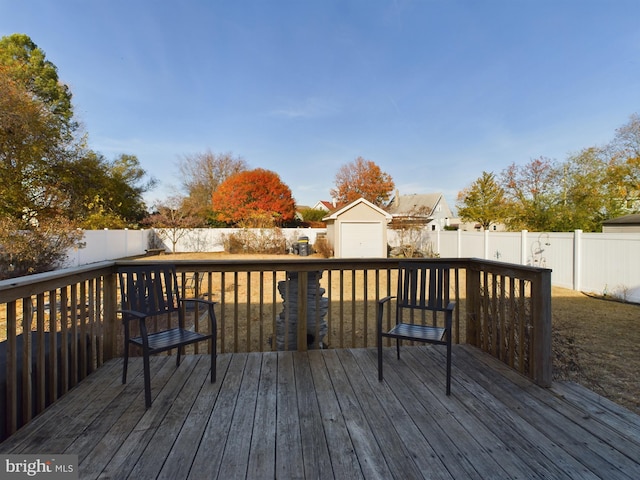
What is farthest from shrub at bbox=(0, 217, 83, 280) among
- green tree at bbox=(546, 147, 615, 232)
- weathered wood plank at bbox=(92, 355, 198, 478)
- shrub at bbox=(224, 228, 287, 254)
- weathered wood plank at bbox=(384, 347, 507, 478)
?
green tree at bbox=(546, 147, 615, 232)

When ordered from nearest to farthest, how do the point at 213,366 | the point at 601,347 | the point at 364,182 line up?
the point at 213,366, the point at 601,347, the point at 364,182

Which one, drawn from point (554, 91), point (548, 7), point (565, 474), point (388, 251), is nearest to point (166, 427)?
point (565, 474)

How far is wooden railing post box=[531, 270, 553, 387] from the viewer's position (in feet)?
7.35

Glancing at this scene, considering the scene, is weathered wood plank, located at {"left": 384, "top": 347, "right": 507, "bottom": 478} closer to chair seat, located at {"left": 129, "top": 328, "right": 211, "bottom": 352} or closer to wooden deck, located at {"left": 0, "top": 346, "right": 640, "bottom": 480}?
wooden deck, located at {"left": 0, "top": 346, "right": 640, "bottom": 480}

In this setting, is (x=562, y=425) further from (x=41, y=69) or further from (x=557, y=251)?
(x=41, y=69)

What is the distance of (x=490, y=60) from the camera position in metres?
8.08

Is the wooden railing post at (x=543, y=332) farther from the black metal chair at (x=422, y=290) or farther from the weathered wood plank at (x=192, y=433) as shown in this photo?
the weathered wood plank at (x=192, y=433)

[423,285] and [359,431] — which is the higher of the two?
[423,285]

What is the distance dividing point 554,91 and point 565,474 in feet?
33.6

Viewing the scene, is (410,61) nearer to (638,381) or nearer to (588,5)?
(588,5)

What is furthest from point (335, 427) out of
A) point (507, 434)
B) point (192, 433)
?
point (507, 434)

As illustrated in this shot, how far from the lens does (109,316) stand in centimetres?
270

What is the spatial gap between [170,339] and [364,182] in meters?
26.6

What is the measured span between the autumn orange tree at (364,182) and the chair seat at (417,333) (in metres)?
25.2
